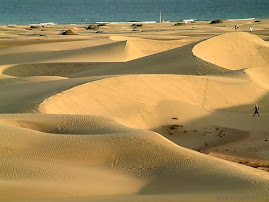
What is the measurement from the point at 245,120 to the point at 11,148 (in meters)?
9.51

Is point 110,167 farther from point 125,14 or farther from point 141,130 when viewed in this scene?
point 125,14

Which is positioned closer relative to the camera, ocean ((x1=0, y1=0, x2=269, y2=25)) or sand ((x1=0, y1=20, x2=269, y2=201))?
sand ((x1=0, y1=20, x2=269, y2=201))

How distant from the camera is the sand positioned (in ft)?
25.3

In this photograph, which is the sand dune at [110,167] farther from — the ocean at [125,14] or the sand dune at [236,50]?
the ocean at [125,14]

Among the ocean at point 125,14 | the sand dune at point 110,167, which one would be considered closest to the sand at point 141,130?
the sand dune at point 110,167

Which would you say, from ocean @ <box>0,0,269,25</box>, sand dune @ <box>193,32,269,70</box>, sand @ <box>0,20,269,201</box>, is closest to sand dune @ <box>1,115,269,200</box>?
sand @ <box>0,20,269,201</box>

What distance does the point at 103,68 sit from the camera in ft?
84.9

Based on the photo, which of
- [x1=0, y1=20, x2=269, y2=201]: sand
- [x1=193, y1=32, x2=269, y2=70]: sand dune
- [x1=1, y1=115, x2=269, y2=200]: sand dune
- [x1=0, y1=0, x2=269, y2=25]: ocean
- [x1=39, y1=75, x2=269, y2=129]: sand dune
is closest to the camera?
[x1=1, y1=115, x2=269, y2=200]: sand dune

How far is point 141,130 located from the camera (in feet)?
34.5

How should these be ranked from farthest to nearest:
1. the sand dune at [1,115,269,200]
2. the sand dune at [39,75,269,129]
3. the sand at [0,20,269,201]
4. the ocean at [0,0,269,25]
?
the ocean at [0,0,269,25]
the sand dune at [39,75,269,129]
the sand at [0,20,269,201]
the sand dune at [1,115,269,200]

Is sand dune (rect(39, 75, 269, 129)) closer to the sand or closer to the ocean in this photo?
the sand

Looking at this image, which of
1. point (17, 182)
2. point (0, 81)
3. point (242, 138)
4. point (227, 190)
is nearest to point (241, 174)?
point (227, 190)

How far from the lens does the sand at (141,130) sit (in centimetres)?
771

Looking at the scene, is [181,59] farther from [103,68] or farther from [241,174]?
[241,174]
